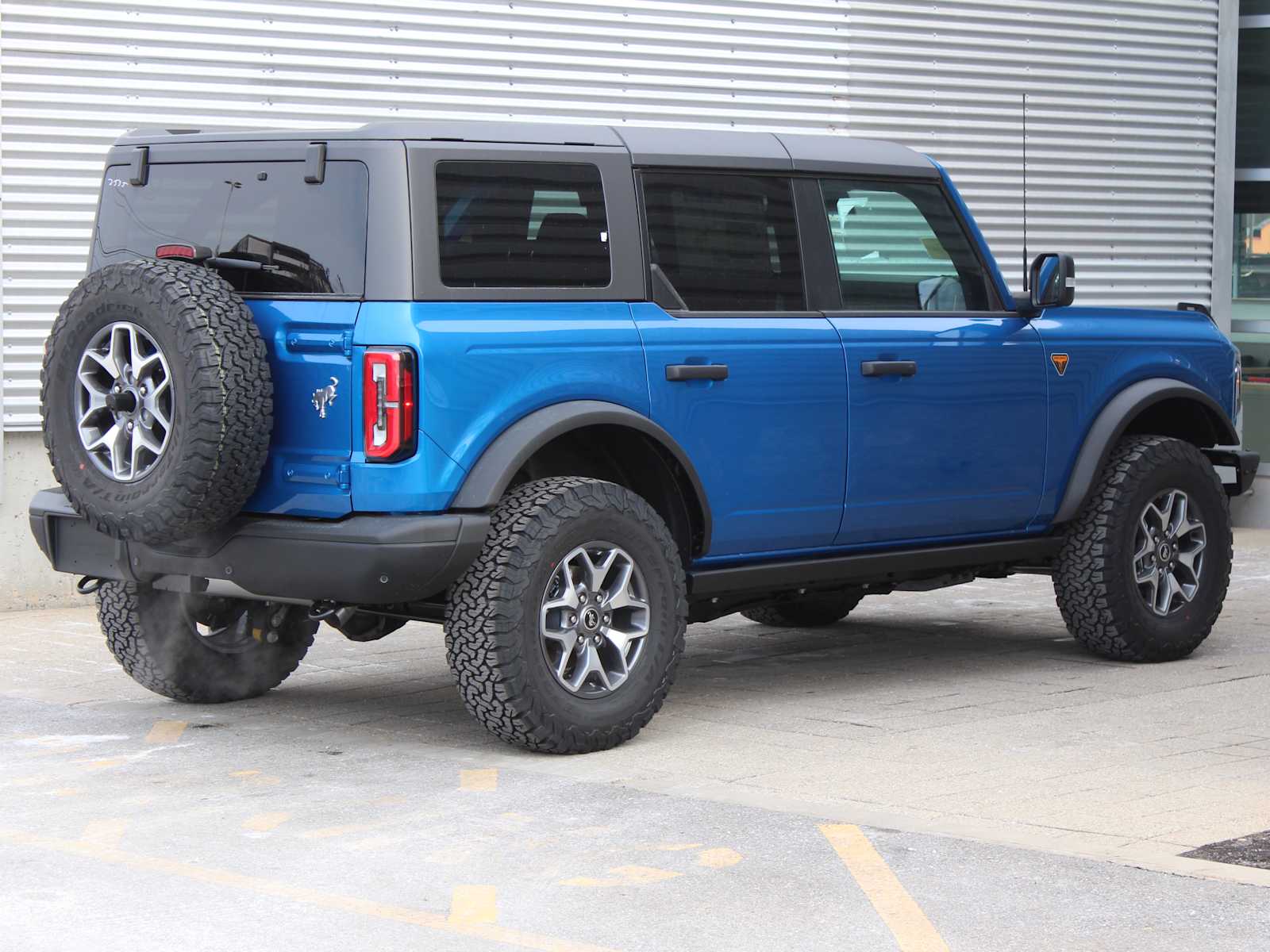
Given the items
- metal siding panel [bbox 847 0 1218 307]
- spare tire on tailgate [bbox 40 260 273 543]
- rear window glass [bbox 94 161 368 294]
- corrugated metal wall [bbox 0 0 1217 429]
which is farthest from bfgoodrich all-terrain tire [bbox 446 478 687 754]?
metal siding panel [bbox 847 0 1218 307]

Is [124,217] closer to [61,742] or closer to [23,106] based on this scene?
[61,742]

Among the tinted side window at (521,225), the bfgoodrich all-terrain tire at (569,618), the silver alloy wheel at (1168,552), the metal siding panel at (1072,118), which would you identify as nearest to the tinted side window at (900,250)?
the tinted side window at (521,225)

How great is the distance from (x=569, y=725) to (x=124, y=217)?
2.38 metres

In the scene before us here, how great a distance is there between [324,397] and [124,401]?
0.64 m

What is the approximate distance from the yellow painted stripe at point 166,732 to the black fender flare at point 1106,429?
11.6ft

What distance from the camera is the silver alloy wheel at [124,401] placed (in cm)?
629

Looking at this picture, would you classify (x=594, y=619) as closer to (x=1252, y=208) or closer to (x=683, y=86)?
(x=683, y=86)

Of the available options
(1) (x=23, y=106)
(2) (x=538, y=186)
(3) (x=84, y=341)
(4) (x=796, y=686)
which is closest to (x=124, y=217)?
(3) (x=84, y=341)

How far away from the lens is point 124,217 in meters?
7.08

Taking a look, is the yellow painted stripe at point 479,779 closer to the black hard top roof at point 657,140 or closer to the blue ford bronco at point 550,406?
the blue ford bronco at point 550,406

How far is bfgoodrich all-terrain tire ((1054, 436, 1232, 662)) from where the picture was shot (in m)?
8.25

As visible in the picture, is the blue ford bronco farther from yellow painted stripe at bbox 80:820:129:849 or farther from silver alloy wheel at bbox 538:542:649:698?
yellow painted stripe at bbox 80:820:129:849

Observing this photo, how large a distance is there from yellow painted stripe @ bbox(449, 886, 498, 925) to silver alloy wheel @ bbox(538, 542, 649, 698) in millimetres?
1594

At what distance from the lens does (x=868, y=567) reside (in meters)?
7.57
